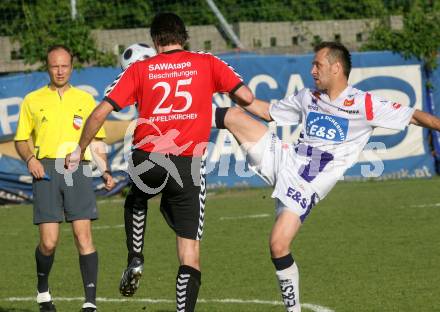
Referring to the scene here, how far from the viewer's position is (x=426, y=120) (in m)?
8.26

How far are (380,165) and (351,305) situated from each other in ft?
34.0

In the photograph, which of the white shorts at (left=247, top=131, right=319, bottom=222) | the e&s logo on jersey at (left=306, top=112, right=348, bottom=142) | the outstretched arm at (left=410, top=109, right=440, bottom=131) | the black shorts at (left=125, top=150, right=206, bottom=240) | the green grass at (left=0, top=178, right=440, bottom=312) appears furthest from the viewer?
the green grass at (left=0, top=178, right=440, bottom=312)

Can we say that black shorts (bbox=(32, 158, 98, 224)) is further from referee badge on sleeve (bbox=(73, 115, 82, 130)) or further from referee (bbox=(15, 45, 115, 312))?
referee badge on sleeve (bbox=(73, 115, 82, 130))

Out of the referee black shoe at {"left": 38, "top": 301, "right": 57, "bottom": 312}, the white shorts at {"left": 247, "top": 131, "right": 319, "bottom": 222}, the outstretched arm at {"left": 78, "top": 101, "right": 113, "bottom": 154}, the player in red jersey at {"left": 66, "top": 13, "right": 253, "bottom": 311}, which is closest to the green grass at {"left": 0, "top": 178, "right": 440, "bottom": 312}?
the referee black shoe at {"left": 38, "top": 301, "right": 57, "bottom": 312}

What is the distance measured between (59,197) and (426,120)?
118 inches

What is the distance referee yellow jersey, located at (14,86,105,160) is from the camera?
353 inches

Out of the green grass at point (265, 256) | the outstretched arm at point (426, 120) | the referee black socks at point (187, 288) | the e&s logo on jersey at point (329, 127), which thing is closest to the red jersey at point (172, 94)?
the referee black socks at point (187, 288)

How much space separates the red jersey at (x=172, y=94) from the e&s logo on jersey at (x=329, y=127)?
0.96m

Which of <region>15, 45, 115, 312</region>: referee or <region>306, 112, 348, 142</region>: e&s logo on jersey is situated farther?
<region>15, 45, 115, 312</region>: referee

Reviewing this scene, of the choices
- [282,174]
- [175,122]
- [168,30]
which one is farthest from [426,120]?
[168,30]

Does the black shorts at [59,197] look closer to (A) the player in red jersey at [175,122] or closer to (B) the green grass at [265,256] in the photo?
(B) the green grass at [265,256]

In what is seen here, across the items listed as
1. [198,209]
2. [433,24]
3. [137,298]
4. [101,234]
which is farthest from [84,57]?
[198,209]

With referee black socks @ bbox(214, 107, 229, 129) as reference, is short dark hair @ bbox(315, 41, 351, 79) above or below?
above

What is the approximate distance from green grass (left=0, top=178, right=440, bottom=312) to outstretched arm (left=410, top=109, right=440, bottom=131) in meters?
1.55
